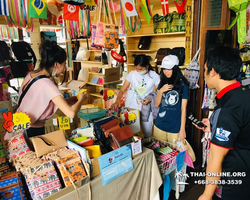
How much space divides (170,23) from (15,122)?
2993mm

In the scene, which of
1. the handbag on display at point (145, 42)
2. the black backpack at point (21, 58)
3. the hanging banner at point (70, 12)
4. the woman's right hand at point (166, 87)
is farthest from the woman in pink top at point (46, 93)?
the handbag on display at point (145, 42)

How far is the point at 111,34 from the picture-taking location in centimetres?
187

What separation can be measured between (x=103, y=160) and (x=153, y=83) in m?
1.48

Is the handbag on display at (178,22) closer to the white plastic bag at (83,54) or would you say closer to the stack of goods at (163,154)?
the stack of goods at (163,154)

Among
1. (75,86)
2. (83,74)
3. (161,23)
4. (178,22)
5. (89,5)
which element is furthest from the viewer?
(83,74)

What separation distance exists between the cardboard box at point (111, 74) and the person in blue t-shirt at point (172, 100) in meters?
1.68

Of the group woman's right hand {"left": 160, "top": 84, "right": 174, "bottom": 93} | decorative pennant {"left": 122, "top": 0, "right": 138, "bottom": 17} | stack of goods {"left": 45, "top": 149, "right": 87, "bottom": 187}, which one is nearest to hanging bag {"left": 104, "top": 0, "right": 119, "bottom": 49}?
decorative pennant {"left": 122, "top": 0, "right": 138, "bottom": 17}

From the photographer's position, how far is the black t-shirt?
3.45 feet

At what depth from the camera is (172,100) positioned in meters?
2.18

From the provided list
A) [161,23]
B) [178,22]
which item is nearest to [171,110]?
[178,22]

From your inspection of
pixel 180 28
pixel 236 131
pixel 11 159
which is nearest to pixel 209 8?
pixel 180 28

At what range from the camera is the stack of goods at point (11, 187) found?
106cm

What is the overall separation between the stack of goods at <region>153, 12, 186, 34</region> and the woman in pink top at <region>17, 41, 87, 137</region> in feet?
7.94

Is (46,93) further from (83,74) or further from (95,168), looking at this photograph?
(83,74)
